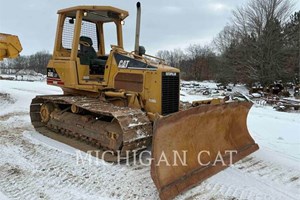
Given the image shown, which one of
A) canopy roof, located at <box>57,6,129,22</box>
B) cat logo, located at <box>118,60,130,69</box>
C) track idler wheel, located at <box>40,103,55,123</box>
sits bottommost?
track idler wheel, located at <box>40,103,55,123</box>

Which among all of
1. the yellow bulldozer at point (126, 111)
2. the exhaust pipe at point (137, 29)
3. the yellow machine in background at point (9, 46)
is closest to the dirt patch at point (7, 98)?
the yellow machine in background at point (9, 46)

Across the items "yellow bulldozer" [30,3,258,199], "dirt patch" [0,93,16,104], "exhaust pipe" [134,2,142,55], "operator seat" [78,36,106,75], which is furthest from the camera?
"dirt patch" [0,93,16,104]

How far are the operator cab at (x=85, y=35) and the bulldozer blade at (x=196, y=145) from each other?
2.74 m

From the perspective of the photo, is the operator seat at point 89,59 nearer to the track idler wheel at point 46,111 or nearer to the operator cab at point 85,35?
the operator cab at point 85,35

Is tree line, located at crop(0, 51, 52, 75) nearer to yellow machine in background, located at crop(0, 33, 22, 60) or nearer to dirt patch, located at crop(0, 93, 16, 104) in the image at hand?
dirt patch, located at crop(0, 93, 16, 104)

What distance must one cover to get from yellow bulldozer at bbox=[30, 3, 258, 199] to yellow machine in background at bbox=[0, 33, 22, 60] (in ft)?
16.5

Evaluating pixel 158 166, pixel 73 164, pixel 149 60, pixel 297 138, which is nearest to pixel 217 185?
pixel 158 166

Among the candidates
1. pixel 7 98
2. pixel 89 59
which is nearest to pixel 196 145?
pixel 89 59

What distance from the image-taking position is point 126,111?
16.1ft

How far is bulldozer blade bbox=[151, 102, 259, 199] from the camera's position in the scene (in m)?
3.75

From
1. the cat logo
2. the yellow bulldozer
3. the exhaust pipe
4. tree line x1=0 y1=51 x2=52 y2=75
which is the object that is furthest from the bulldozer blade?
tree line x1=0 y1=51 x2=52 y2=75

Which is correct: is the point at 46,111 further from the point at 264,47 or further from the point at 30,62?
the point at 30,62

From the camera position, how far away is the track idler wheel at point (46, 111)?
262 inches

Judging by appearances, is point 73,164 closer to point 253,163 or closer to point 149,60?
point 149,60
